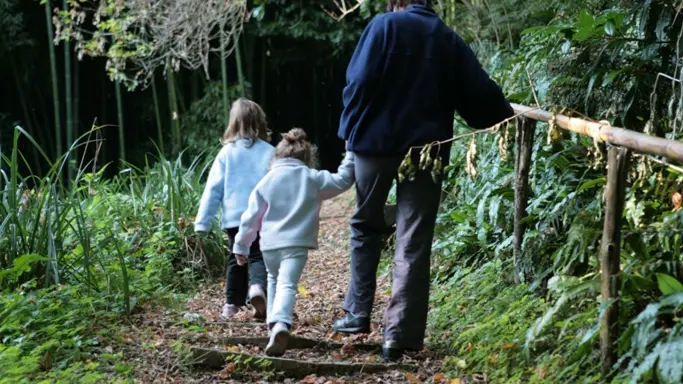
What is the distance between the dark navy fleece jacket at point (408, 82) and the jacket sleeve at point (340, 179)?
223mm

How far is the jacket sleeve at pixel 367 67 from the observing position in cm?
355

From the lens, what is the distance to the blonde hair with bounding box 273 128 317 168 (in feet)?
12.8

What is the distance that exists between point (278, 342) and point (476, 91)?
4.08 ft

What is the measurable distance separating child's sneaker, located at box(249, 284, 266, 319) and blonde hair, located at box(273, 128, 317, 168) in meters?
0.87

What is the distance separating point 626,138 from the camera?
2.68m

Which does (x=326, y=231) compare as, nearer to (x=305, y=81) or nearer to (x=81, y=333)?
(x=81, y=333)

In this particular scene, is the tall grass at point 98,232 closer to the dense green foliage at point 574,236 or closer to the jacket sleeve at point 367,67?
the jacket sleeve at point 367,67

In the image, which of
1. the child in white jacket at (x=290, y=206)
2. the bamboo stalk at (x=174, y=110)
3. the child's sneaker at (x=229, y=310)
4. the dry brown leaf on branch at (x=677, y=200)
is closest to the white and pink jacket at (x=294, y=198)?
the child in white jacket at (x=290, y=206)

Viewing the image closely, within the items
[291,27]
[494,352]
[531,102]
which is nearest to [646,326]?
[494,352]

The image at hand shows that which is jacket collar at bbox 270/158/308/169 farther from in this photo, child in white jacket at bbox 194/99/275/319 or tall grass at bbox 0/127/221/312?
tall grass at bbox 0/127/221/312

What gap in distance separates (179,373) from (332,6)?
379 inches

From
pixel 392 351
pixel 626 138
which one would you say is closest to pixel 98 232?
pixel 392 351

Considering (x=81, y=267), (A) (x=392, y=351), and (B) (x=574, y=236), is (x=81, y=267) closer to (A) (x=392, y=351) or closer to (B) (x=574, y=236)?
(A) (x=392, y=351)

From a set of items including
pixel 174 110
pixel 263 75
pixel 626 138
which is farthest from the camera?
pixel 263 75
